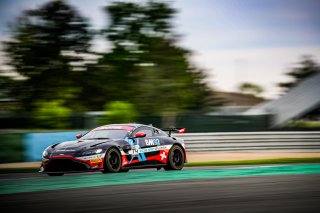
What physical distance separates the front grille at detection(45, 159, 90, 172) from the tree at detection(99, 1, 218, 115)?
1949cm

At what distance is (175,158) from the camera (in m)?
14.9

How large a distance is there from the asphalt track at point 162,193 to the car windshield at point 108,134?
3.40ft

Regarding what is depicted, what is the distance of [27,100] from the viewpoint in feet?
158

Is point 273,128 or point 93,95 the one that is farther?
point 93,95

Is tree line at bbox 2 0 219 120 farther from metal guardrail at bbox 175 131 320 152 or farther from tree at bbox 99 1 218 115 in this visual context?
metal guardrail at bbox 175 131 320 152

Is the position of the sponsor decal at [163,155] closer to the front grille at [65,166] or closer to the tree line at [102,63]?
the front grille at [65,166]

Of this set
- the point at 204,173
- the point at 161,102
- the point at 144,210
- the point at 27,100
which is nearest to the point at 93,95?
the point at 27,100

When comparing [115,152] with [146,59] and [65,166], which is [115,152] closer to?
[65,166]

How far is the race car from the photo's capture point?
12.6 metres

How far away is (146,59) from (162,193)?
25.6 m

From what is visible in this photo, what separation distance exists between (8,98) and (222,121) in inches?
1030

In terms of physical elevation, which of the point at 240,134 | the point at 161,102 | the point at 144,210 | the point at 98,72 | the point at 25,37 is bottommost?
the point at 144,210

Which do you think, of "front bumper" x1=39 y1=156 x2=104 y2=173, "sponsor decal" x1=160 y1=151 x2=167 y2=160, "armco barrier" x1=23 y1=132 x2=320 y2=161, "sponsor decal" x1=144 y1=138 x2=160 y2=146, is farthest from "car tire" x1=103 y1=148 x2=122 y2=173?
"armco barrier" x1=23 y1=132 x2=320 y2=161

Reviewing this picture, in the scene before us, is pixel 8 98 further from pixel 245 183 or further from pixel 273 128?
pixel 245 183
